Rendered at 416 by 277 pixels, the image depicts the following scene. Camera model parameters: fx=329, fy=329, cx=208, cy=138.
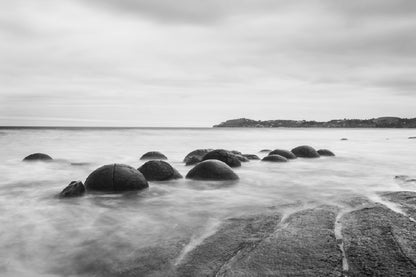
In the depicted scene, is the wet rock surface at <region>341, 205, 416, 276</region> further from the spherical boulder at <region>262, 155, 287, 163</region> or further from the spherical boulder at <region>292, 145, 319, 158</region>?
the spherical boulder at <region>292, 145, 319, 158</region>

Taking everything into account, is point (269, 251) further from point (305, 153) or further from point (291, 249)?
point (305, 153)

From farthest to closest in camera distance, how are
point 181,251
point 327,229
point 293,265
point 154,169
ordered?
point 154,169 < point 327,229 < point 181,251 < point 293,265

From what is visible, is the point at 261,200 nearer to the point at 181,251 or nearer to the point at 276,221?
the point at 276,221

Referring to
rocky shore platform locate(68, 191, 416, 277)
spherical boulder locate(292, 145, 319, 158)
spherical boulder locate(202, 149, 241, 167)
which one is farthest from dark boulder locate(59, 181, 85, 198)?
spherical boulder locate(292, 145, 319, 158)

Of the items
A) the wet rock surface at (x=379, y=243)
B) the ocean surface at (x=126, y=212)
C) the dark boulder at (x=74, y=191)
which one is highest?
the wet rock surface at (x=379, y=243)

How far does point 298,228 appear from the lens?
3.39 metres

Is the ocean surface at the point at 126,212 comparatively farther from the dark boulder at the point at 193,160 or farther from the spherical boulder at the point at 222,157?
the dark boulder at the point at 193,160

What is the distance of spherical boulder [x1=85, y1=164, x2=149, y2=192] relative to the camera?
226 inches

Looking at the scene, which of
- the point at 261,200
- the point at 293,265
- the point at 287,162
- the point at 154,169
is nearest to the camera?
the point at 293,265

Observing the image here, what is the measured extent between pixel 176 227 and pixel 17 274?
5.35 ft

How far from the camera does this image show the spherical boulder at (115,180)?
5.74 meters

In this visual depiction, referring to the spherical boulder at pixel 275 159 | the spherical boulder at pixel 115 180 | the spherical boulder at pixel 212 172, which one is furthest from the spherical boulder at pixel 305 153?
the spherical boulder at pixel 115 180

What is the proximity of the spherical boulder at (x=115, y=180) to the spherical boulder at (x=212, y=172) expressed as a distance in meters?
1.36

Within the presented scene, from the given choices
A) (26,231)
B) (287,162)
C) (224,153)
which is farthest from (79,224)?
A: (287,162)
